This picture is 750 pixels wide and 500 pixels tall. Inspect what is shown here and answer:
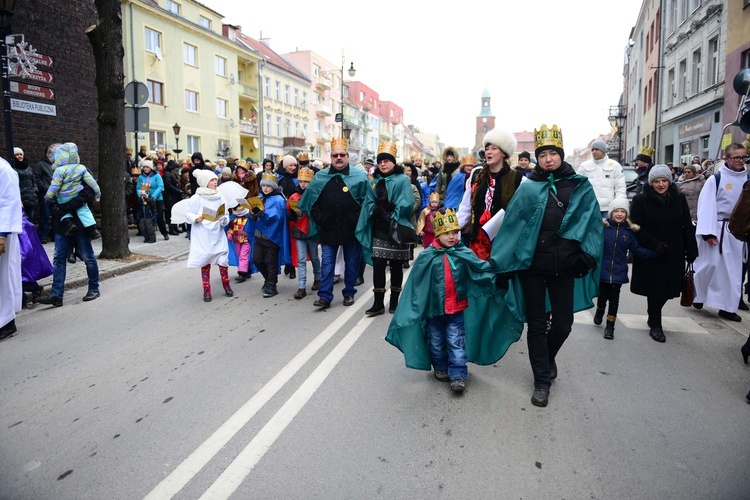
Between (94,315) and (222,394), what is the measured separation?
3.64m

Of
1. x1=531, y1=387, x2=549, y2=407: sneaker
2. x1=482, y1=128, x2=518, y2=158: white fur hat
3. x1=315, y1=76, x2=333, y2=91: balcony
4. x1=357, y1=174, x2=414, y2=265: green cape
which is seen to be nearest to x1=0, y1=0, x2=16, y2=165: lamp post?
x1=357, y1=174, x2=414, y2=265: green cape

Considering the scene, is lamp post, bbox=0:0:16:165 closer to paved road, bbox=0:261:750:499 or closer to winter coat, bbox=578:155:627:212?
paved road, bbox=0:261:750:499

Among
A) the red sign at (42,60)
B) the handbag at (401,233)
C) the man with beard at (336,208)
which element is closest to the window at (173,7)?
the red sign at (42,60)

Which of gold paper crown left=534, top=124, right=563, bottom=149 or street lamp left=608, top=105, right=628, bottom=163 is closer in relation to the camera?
gold paper crown left=534, top=124, right=563, bottom=149

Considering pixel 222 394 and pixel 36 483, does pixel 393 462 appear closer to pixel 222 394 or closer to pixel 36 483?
pixel 222 394

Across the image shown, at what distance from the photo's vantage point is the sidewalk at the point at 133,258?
9.12 meters

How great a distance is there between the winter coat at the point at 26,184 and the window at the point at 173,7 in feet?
87.8

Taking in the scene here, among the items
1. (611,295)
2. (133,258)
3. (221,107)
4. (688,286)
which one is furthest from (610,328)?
(221,107)

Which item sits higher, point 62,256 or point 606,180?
point 606,180

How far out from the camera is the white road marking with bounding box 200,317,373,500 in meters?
3.00

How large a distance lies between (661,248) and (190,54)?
3528cm

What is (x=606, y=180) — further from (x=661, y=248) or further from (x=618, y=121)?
(x=618, y=121)

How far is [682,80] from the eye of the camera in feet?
83.5

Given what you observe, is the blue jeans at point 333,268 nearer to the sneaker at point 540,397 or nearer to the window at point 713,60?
the sneaker at point 540,397
